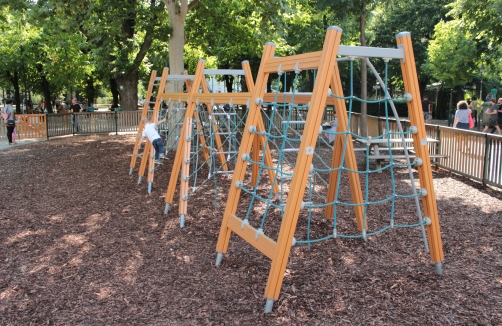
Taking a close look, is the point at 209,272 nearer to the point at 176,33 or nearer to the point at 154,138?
the point at 154,138

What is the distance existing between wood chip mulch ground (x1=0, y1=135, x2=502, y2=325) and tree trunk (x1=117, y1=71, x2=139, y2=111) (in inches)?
554

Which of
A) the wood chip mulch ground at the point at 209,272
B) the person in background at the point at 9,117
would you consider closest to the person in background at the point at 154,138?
the wood chip mulch ground at the point at 209,272

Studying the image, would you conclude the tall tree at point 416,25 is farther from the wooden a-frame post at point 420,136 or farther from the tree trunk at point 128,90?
the wooden a-frame post at point 420,136

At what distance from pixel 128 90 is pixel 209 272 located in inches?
706

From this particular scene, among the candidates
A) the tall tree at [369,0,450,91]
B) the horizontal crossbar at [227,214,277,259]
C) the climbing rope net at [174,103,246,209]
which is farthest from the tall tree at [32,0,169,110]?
the tall tree at [369,0,450,91]

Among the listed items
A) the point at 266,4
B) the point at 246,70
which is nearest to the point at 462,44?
the point at 266,4

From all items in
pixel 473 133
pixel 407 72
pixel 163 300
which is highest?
pixel 407 72

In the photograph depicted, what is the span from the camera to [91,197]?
8258 millimetres

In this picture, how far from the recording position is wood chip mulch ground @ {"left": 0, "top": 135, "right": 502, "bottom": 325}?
12.8 feet

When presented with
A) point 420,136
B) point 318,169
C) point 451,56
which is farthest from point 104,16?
point 451,56

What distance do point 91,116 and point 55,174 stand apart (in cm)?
1032

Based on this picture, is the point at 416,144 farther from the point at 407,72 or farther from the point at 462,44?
the point at 462,44

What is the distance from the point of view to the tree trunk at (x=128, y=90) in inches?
832

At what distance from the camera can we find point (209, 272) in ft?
15.8
